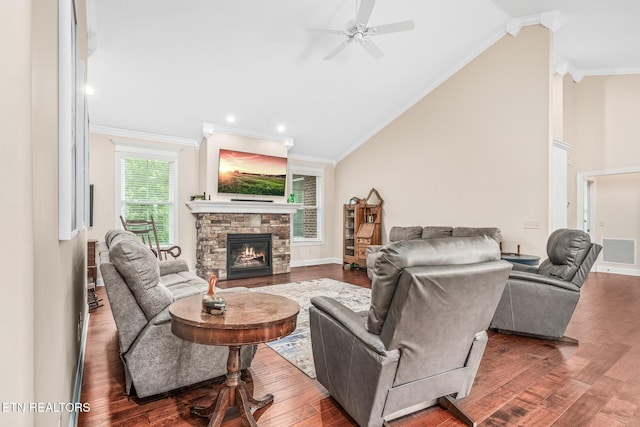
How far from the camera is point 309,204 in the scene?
27.0 ft

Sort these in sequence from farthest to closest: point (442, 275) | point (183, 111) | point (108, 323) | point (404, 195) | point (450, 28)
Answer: point (404, 195), point (183, 111), point (450, 28), point (108, 323), point (442, 275)

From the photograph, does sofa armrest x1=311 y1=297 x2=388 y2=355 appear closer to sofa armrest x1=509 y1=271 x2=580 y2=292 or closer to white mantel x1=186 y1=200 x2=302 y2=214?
sofa armrest x1=509 y1=271 x2=580 y2=292

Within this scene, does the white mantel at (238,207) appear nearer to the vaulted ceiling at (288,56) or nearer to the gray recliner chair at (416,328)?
the vaulted ceiling at (288,56)

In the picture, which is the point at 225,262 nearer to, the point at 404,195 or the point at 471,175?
the point at 404,195


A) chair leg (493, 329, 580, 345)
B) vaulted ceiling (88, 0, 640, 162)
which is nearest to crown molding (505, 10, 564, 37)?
vaulted ceiling (88, 0, 640, 162)

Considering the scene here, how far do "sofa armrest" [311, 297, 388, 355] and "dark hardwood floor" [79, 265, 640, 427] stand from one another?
0.60 metres

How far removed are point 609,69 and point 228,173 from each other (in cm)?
798

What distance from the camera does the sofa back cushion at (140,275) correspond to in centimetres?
202

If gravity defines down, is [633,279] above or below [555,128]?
below

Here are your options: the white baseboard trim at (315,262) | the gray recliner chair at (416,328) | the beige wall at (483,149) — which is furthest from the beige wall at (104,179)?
the gray recliner chair at (416,328)

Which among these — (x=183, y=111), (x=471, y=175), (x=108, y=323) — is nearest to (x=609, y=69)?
(x=471, y=175)

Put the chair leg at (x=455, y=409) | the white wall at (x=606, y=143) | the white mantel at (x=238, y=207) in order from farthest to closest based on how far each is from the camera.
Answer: the white wall at (x=606, y=143), the white mantel at (x=238, y=207), the chair leg at (x=455, y=409)

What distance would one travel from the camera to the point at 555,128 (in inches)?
207

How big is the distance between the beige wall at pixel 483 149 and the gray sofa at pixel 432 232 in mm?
264
